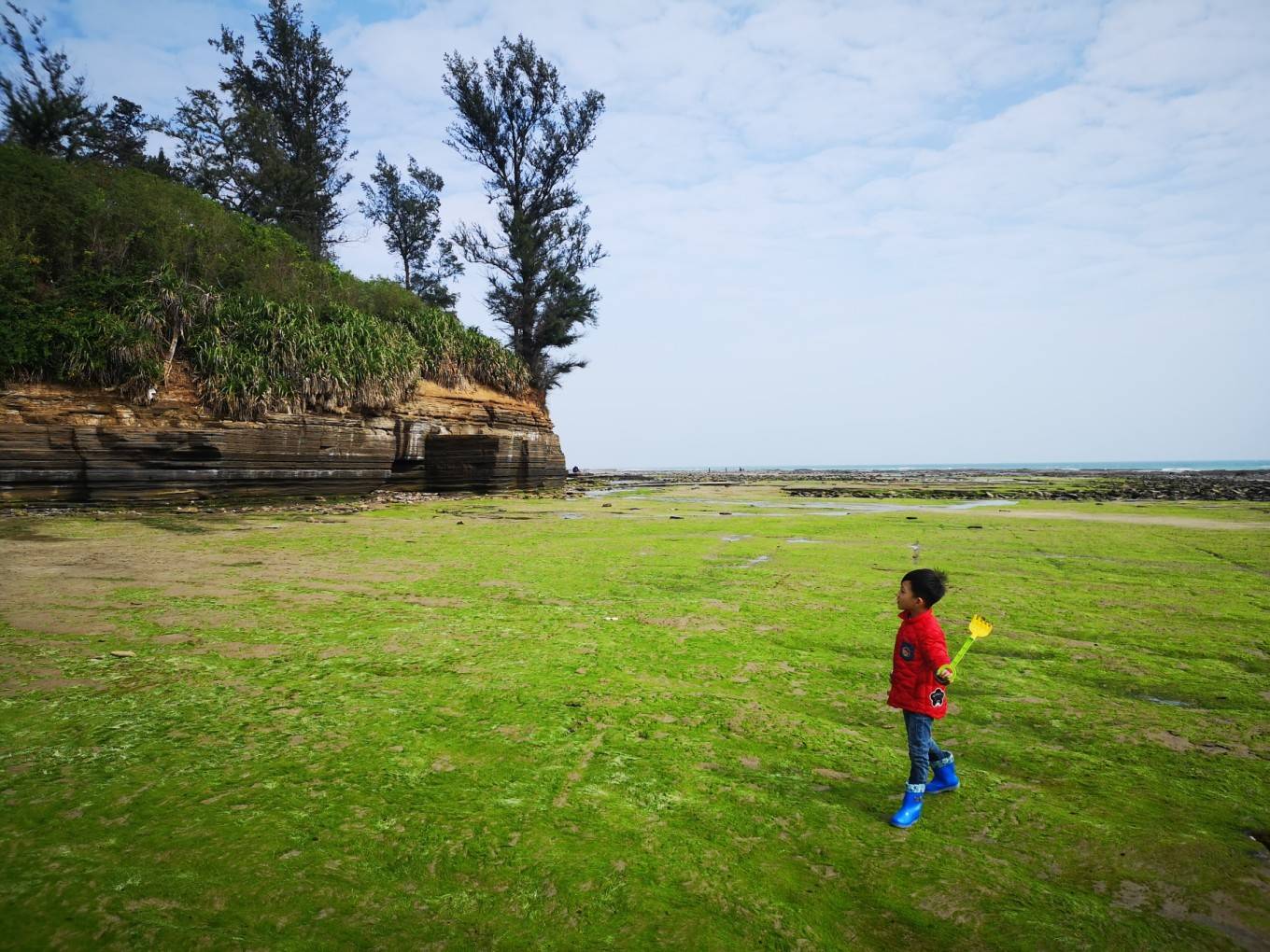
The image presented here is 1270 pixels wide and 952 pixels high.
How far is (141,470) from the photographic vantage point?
1259 cm

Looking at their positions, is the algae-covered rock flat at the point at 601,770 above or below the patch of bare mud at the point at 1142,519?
below

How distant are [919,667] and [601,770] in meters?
1.54

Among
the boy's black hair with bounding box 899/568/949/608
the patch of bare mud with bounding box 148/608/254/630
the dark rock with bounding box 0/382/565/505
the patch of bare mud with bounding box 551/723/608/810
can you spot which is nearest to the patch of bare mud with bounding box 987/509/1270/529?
the boy's black hair with bounding box 899/568/949/608

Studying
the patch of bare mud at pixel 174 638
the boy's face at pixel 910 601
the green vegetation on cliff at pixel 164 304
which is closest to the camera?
the boy's face at pixel 910 601

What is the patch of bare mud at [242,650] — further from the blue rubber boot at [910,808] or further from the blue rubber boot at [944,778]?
the blue rubber boot at [944,778]

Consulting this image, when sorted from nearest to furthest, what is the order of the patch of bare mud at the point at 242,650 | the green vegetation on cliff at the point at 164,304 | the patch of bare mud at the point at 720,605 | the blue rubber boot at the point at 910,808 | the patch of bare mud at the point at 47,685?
the blue rubber boot at the point at 910,808, the patch of bare mud at the point at 47,685, the patch of bare mud at the point at 242,650, the patch of bare mud at the point at 720,605, the green vegetation on cliff at the point at 164,304

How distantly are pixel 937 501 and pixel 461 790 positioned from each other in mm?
22677

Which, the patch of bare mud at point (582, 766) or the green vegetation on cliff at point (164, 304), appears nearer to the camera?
the patch of bare mud at point (582, 766)

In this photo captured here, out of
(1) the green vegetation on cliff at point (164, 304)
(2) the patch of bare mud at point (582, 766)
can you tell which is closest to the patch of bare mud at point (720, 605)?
(2) the patch of bare mud at point (582, 766)

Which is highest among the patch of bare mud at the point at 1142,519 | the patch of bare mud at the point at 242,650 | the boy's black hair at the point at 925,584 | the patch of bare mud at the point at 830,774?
the boy's black hair at the point at 925,584

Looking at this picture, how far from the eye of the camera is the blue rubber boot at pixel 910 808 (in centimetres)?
249

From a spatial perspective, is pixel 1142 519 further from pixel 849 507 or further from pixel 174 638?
pixel 174 638

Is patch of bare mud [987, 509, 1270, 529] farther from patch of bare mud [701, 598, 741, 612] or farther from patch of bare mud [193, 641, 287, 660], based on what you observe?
patch of bare mud [193, 641, 287, 660]

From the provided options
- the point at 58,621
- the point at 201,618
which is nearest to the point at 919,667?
the point at 201,618
